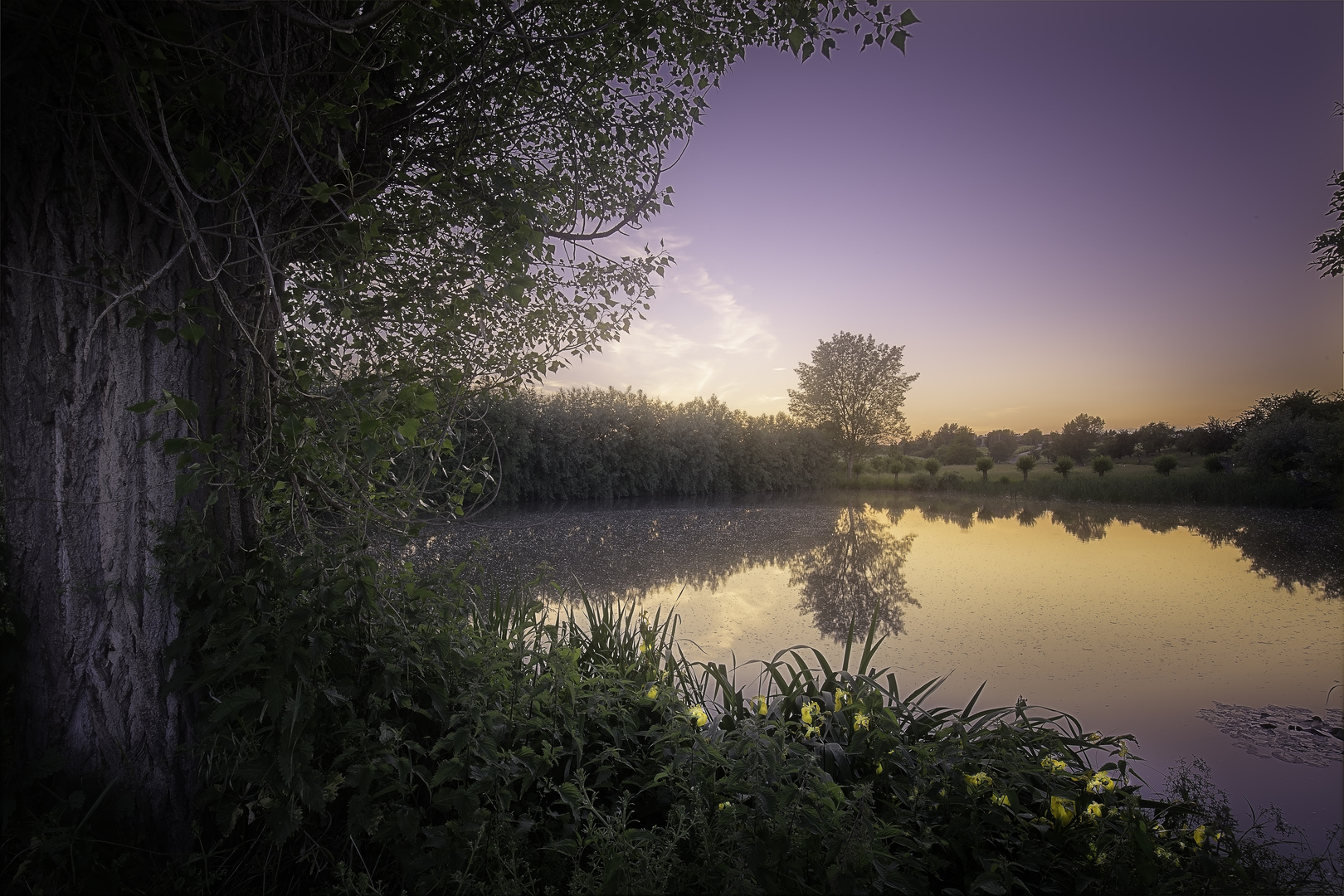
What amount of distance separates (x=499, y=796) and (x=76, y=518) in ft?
4.52

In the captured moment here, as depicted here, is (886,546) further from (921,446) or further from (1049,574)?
(921,446)

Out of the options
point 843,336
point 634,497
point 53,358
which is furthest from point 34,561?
point 843,336

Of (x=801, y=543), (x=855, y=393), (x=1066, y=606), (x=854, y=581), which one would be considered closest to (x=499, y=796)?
(x=854, y=581)

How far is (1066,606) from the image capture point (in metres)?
5.00

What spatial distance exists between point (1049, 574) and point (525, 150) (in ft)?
22.2

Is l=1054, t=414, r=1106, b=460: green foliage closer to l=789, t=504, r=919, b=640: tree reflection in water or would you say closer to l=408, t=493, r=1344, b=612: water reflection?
l=408, t=493, r=1344, b=612: water reflection

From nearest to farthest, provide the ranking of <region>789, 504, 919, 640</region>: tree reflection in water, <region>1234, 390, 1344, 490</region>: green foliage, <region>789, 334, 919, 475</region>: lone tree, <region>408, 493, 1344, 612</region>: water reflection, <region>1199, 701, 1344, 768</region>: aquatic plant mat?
<region>1199, 701, 1344, 768</region>: aquatic plant mat, <region>789, 504, 919, 640</region>: tree reflection in water, <region>408, 493, 1344, 612</region>: water reflection, <region>1234, 390, 1344, 490</region>: green foliage, <region>789, 334, 919, 475</region>: lone tree

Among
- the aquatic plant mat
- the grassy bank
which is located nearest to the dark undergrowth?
the aquatic plant mat

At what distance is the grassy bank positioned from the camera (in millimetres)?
11586

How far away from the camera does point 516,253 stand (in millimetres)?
1755

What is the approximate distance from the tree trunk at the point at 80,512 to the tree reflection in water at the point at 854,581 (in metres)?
2.61

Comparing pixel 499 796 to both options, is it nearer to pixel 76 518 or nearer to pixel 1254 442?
pixel 76 518

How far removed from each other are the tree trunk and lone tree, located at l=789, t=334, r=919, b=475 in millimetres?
24348

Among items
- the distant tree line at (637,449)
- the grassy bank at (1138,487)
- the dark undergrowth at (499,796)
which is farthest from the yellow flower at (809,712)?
the grassy bank at (1138,487)
